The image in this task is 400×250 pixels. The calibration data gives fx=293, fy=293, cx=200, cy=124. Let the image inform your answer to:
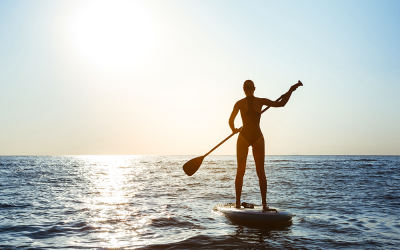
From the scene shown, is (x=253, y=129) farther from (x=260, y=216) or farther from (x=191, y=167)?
(x=191, y=167)

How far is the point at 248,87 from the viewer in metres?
6.71

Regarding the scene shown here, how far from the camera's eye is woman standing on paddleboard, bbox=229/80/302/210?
20.8 feet

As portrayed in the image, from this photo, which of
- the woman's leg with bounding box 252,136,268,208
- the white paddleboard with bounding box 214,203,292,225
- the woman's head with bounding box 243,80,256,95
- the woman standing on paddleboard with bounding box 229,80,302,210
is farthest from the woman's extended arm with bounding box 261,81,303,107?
the white paddleboard with bounding box 214,203,292,225

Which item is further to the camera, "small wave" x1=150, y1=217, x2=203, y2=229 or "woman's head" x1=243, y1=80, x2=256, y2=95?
"woman's head" x1=243, y1=80, x2=256, y2=95

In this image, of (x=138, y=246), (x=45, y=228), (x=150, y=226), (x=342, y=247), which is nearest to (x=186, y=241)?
(x=138, y=246)

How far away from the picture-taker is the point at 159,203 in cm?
891

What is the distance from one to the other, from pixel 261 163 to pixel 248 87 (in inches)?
68.7

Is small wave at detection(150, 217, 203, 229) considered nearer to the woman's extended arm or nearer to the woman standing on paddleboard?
the woman standing on paddleboard

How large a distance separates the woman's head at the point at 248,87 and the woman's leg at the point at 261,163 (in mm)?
1080

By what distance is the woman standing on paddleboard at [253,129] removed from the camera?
6.35 meters

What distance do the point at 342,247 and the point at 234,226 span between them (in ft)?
6.76

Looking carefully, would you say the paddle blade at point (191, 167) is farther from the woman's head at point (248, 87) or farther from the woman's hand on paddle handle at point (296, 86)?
the woman's hand on paddle handle at point (296, 86)

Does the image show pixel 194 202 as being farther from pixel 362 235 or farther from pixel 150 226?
pixel 362 235

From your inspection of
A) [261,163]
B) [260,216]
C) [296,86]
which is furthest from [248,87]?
[260,216]
